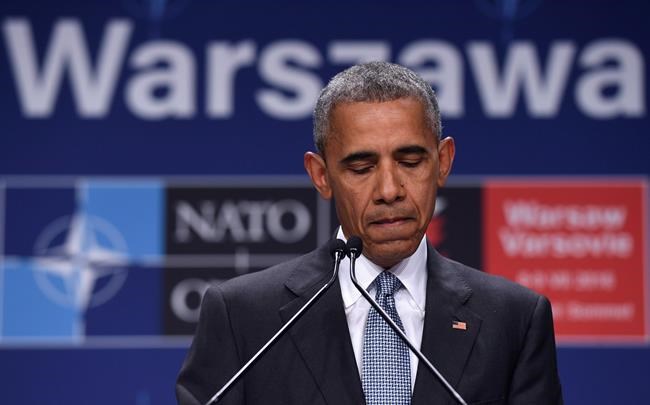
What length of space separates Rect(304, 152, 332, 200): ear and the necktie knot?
149mm

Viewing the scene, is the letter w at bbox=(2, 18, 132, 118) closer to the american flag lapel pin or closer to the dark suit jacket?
the dark suit jacket

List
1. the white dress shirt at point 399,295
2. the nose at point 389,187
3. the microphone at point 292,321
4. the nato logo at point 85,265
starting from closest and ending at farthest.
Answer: the microphone at point 292,321 < the nose at point 389,187 < the white dress shirt at point 399,295 < the nato logo at point 85,265

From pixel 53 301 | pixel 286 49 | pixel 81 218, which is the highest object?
pixel 286 49

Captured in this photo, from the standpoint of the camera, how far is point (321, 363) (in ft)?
5.14

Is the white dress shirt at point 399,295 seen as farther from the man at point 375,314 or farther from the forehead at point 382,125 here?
the forehead at point 382,125

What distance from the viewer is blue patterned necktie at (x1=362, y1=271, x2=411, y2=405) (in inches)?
60.9

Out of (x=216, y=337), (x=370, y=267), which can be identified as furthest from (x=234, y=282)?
(x=370, y=267)

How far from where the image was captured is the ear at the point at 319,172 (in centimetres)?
166

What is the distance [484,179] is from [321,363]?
2144mm

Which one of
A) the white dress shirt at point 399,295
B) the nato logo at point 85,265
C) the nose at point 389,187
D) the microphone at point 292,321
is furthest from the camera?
the nato logo at point 85,265

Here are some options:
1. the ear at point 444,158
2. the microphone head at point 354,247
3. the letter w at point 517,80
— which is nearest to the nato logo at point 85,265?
the letter w at point 517,80

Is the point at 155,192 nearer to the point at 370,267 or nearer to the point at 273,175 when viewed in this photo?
the point at 273,175

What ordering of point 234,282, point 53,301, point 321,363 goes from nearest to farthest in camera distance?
1. point 321,363
2. point 234,282
3. point 53,301

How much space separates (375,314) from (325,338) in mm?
87
